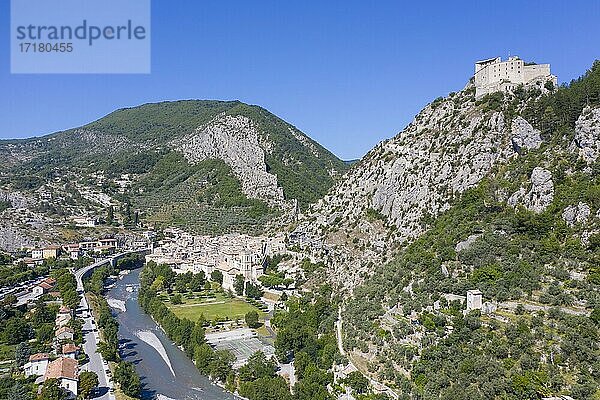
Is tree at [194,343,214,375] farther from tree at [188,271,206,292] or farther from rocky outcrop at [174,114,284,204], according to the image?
rocky outcrop at [174,114,284,204]

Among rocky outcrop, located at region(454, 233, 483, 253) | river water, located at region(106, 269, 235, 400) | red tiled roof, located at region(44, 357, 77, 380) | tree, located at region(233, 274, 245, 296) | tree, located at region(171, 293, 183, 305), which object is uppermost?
rocky outcrop, located at region(454, 233, 483, 253)

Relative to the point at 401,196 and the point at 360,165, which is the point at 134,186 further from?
the point at 401,196

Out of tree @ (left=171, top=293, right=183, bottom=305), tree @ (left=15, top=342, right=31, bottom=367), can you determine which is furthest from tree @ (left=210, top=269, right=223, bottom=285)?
tree @ (left=15, top=342, right=31, bottom=367)

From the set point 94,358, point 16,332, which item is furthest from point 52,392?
point 16,332

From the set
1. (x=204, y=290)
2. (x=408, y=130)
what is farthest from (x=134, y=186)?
(x=408, y=130)

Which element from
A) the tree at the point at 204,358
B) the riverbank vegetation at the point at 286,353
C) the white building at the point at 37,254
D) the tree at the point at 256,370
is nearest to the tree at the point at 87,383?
the tree at the point at 204,358

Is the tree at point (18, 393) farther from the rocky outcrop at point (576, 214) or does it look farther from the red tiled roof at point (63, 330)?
the rocky outcrop at point (576, 214)
